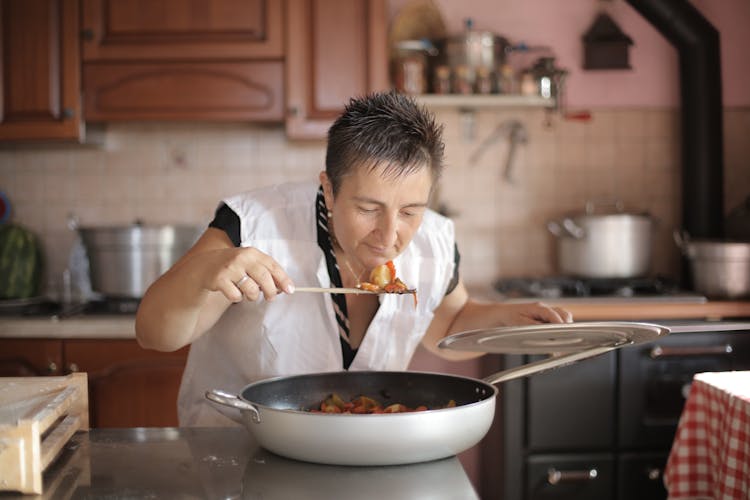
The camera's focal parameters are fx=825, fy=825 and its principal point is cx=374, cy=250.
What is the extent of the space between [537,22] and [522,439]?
69.9 inches

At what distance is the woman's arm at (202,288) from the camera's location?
3.94 feet

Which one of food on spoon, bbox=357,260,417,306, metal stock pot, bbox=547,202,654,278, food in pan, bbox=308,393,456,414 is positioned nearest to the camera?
food in pan, bbox=308,393,456,414

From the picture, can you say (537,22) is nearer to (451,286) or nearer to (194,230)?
(194,230)

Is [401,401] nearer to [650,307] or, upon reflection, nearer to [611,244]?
[650,307]

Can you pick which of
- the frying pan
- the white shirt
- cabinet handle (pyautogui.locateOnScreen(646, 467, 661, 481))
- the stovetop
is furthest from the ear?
cabinet handle (pyautogui.locateOnScreen(646, 467, 661, 481))

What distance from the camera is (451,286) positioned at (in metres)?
1.80

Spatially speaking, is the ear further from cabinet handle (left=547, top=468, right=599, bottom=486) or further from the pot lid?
cabinet handle (left=547, top=468, right=599, bottom=486)

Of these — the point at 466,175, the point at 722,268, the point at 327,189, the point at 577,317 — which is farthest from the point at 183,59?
the point at 722,268

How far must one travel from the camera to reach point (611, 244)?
3.27m

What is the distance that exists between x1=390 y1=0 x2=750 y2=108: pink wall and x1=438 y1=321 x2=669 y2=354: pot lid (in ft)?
7.71

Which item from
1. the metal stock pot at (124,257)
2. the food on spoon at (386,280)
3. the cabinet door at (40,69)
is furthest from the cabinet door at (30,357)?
the food on spoon at (386,280)

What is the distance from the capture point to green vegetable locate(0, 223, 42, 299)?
333 centimetres

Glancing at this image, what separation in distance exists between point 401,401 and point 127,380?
178 centimetres

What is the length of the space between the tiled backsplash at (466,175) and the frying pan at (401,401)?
2.16 m
